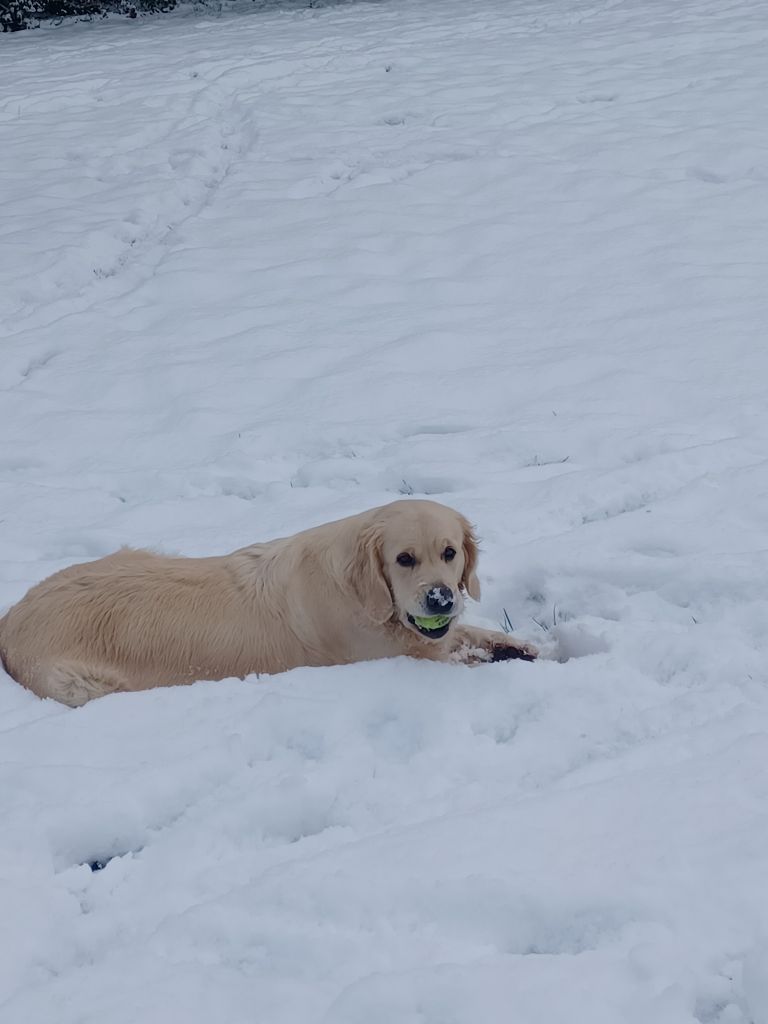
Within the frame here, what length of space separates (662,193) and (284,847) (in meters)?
6.66

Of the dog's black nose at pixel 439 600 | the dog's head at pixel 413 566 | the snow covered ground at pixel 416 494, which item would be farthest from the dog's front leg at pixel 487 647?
the dog's black nose at pixel 439 600

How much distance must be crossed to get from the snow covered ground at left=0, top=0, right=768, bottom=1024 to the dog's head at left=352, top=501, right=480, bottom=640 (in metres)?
0.20

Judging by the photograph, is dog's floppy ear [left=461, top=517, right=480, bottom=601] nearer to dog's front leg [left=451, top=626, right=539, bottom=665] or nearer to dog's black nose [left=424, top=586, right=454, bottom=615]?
dog's front leg [left=451, top=626, right=539, bottom=665]

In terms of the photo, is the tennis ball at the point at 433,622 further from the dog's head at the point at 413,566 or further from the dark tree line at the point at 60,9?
the dark tree line at the point at 60,9

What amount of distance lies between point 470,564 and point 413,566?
0.29 m

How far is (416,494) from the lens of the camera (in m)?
4.73

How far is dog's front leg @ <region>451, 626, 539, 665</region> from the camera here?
350 centimetres

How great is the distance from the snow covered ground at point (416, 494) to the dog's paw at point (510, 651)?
86mm

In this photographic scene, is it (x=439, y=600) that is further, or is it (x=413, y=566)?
(x=413, y=566)

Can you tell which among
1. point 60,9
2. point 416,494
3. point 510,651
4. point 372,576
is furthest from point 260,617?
→ point 60,9

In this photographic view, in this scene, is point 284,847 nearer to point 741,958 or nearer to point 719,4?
point 741,958

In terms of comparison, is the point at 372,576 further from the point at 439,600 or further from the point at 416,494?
the point at 416,494

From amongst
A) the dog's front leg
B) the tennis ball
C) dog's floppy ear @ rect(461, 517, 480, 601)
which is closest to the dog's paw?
the dog's front leg

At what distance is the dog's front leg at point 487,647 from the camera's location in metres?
3.50
